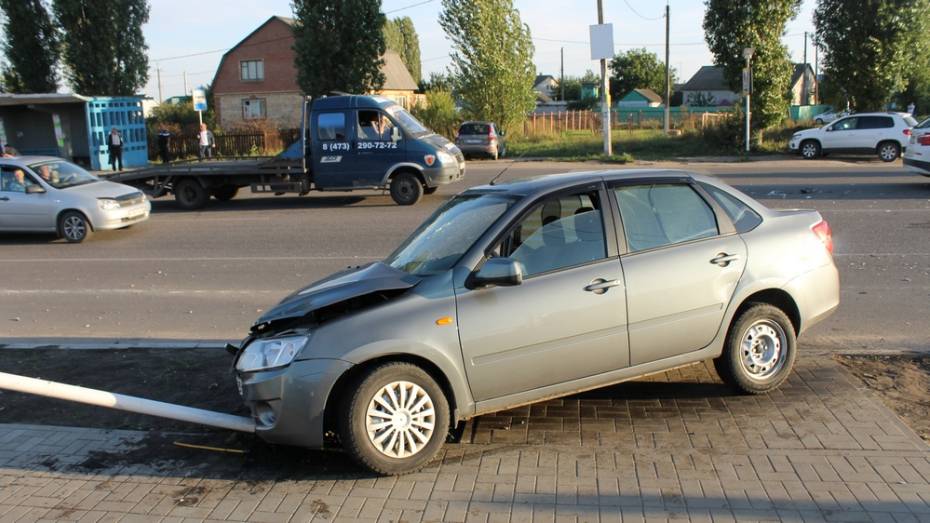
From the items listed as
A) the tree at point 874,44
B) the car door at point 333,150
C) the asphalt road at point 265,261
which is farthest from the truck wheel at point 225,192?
the tree at point 874,44

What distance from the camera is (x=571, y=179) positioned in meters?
5.27

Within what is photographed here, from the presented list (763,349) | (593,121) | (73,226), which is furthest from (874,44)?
(763,349)

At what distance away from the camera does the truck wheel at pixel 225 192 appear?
19250 millimetres

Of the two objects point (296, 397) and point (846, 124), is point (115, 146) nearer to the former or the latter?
point (846, 124)

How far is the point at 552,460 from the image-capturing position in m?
4.62

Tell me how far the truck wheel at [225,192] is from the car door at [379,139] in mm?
3902

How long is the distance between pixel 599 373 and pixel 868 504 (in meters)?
1.62

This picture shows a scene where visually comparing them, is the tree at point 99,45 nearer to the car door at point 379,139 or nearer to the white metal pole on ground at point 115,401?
the car door at point 379,139

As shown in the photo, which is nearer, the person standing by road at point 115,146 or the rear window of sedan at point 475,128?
the person standing by road at point 115,146

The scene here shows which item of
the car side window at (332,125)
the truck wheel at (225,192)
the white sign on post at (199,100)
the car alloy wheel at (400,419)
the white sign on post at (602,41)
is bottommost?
the car alloy wheel at (400,419)

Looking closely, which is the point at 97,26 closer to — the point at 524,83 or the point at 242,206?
the point at 524,83

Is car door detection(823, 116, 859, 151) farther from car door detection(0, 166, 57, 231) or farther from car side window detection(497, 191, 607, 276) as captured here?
car side window detection(497, 191, 607, 276)

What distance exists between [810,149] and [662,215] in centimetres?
2558

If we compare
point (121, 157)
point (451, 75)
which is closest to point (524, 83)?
point (451, 75)
